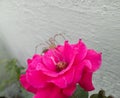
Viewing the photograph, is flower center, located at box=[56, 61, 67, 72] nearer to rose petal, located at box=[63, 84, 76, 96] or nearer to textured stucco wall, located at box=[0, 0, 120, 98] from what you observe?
rose petal, located at box=[63, 84, 76, 96]

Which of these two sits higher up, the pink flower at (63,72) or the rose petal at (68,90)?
the pink flower at (63,72)

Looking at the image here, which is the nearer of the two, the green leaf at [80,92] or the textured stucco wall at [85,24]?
the green leaf at [80,92]

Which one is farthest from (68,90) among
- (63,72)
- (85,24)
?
(85,24)

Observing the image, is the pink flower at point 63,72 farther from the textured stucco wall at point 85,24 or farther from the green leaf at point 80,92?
the textured stucco wall at point 85,24

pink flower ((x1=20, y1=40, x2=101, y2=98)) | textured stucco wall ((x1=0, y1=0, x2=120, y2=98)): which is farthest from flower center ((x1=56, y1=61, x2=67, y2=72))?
textured stucco wall ((x1=0, y1=0, x2=120, y2=98))

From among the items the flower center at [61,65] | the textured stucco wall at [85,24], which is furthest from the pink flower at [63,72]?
the textured stucco wall at [85,24]

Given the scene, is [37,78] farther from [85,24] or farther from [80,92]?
[85,24]
